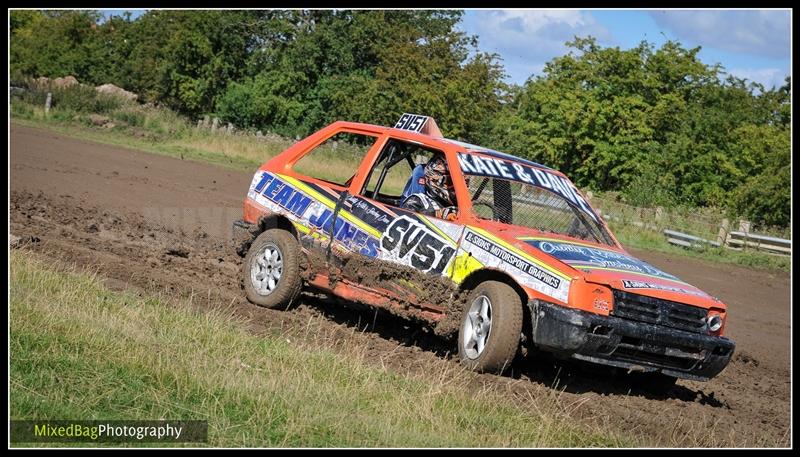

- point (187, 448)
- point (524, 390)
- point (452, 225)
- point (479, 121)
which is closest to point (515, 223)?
point (452, 225)

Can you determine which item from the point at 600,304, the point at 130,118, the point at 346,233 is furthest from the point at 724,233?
the point at 130,118

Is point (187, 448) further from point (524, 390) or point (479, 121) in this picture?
point (479, 121)

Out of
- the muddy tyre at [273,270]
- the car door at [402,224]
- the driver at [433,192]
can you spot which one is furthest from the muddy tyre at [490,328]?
the muddy tyre at [273,270]

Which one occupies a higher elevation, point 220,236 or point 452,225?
point 452,225

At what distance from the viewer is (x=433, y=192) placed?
877 cm

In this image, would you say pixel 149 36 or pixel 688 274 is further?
pixel 149 36

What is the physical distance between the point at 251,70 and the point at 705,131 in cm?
2194

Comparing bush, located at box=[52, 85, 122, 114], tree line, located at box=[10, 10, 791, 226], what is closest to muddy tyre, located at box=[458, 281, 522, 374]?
tree line, located at box=[10, 10, 791, 226]

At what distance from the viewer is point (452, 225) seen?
26.4ft

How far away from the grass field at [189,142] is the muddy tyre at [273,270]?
50.7 feet

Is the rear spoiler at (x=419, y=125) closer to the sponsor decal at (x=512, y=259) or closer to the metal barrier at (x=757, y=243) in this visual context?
the sponsor decal at (x=512, y=259)

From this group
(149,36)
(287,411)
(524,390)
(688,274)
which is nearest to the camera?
(287,411)

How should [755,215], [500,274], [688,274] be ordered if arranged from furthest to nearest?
[755,215] < [688,274] < [500,274]

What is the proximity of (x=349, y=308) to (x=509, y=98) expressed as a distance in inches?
1550
